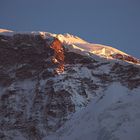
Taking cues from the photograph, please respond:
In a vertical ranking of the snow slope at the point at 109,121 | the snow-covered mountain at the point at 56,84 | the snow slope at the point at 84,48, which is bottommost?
the snow slope at the point at 109,121

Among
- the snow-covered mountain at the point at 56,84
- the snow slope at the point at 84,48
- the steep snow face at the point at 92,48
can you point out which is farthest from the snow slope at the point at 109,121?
the steep snow face at the point at 92,48

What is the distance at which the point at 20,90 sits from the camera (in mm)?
58562

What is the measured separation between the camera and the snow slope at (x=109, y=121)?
35531 mm

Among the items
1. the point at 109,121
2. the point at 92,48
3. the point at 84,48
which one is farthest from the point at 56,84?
the point at 109,121

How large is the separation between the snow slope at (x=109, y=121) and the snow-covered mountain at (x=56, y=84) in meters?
0.11

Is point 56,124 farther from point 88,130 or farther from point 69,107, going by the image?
point 88,130

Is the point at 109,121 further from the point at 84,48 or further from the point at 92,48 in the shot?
the point at 92,48

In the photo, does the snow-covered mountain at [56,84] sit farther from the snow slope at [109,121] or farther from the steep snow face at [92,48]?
the snow slope at [109,121]

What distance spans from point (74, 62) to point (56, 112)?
404 inches

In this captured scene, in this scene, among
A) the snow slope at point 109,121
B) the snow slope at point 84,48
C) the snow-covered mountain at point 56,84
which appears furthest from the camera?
the snow slope at point 84,48

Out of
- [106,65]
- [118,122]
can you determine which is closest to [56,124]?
[106,65]

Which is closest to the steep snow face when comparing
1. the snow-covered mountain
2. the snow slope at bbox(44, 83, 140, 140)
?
the snow-covered mountain

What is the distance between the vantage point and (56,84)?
58.0m

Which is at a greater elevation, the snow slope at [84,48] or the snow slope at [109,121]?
the snow slope at [84,48]
